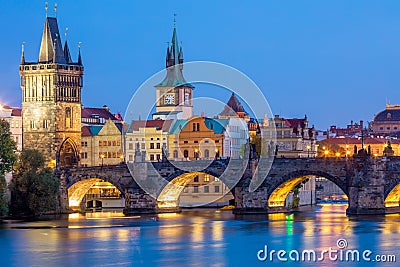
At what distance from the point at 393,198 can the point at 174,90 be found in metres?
60.3

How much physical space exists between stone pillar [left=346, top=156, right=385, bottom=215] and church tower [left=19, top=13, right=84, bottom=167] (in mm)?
32341

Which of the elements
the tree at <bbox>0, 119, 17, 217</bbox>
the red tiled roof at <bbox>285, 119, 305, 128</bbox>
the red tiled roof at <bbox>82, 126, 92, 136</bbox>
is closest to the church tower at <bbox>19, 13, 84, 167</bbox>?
the red tiled roof at <bbox>82, 126, 92, 136</bbox>

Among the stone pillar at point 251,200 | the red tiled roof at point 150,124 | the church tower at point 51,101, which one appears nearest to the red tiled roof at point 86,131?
the red tiled roof at point 150,124

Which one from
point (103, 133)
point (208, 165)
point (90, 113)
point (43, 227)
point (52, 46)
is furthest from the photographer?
point (90, 113)

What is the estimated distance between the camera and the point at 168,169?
9406cm

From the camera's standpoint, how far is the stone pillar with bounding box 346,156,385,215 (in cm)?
8544

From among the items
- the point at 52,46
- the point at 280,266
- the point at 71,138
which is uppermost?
the point at 52,46

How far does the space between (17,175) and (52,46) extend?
27.0m

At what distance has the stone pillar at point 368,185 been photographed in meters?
85.4

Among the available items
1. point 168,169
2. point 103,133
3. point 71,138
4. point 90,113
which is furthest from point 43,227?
point 90,113

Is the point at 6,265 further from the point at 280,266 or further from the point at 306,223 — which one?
the point at 306,223

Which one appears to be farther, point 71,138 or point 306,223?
point 71,138

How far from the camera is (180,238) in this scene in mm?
73438

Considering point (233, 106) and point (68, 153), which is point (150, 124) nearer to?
point (68, 153)
